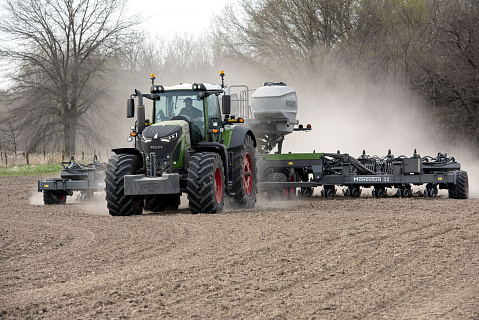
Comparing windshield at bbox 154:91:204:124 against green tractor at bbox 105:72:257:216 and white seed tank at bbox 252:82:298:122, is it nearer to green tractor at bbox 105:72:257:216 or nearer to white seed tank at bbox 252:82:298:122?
green tractor at bbox 105:72:257:216

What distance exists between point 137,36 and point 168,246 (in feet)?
103

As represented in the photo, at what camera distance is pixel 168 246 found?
8.81m

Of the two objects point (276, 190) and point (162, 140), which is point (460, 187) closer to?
point (276, 190)

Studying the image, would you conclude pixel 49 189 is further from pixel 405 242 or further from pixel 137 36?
pixel 137 36

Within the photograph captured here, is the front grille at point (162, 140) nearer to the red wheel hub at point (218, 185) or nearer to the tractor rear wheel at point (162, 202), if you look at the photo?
the red wheel hub at point (218, 185)

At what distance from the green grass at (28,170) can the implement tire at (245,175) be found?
56.6 feet

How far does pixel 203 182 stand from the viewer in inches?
480

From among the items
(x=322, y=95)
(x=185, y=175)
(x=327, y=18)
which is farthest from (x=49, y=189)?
(x=327, y=18)

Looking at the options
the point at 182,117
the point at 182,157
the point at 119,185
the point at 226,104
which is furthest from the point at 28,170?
the point at 226,104


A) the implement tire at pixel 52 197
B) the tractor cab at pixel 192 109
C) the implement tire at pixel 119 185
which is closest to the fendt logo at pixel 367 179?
the tractor cab at pixel 192 109

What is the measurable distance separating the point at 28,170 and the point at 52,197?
14511mm

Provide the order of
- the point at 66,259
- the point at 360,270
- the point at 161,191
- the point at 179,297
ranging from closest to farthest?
the point at 179,297 → the point at 360,270 → the point at 66,259 → the point at 161,191

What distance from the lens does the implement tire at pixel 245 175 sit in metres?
13.7

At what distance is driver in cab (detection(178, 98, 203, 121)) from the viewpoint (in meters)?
13.4
